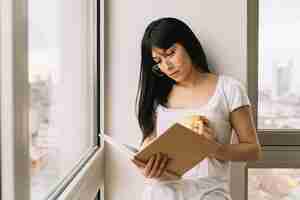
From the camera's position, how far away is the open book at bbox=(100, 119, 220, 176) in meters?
1.30

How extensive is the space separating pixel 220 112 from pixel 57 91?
24.8 inches

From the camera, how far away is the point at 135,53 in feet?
6.77

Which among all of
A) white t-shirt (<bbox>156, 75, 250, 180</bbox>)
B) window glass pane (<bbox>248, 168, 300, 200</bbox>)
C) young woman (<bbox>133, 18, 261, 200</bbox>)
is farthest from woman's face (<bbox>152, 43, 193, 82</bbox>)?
window glass pane (<bbox>248, 168, 300, 200</bbox>)

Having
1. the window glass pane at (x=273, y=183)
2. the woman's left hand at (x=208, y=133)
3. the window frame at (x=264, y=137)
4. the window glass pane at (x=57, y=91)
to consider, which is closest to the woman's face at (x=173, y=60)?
the woman's left hand at (x=208, y=133)

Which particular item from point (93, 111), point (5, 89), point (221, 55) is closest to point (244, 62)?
point (221, 55)

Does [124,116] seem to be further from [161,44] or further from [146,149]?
[146,149]

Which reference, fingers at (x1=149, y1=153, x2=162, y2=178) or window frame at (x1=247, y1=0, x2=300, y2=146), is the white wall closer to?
window frame at (x1=247, y1=0, x2=300, y2=146)

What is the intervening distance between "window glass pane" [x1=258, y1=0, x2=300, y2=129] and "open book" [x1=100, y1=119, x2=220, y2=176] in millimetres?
998

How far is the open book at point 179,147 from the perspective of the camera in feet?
4.27

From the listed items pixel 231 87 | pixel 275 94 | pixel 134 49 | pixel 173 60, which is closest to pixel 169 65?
pixel 173 60

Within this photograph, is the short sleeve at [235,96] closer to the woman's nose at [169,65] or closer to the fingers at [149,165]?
the woman's nose at [169,65]

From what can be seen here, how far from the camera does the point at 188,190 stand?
166cm

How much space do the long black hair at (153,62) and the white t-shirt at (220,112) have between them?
15 centimetres

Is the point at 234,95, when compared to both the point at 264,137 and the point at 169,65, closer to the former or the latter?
the point at 169,65
